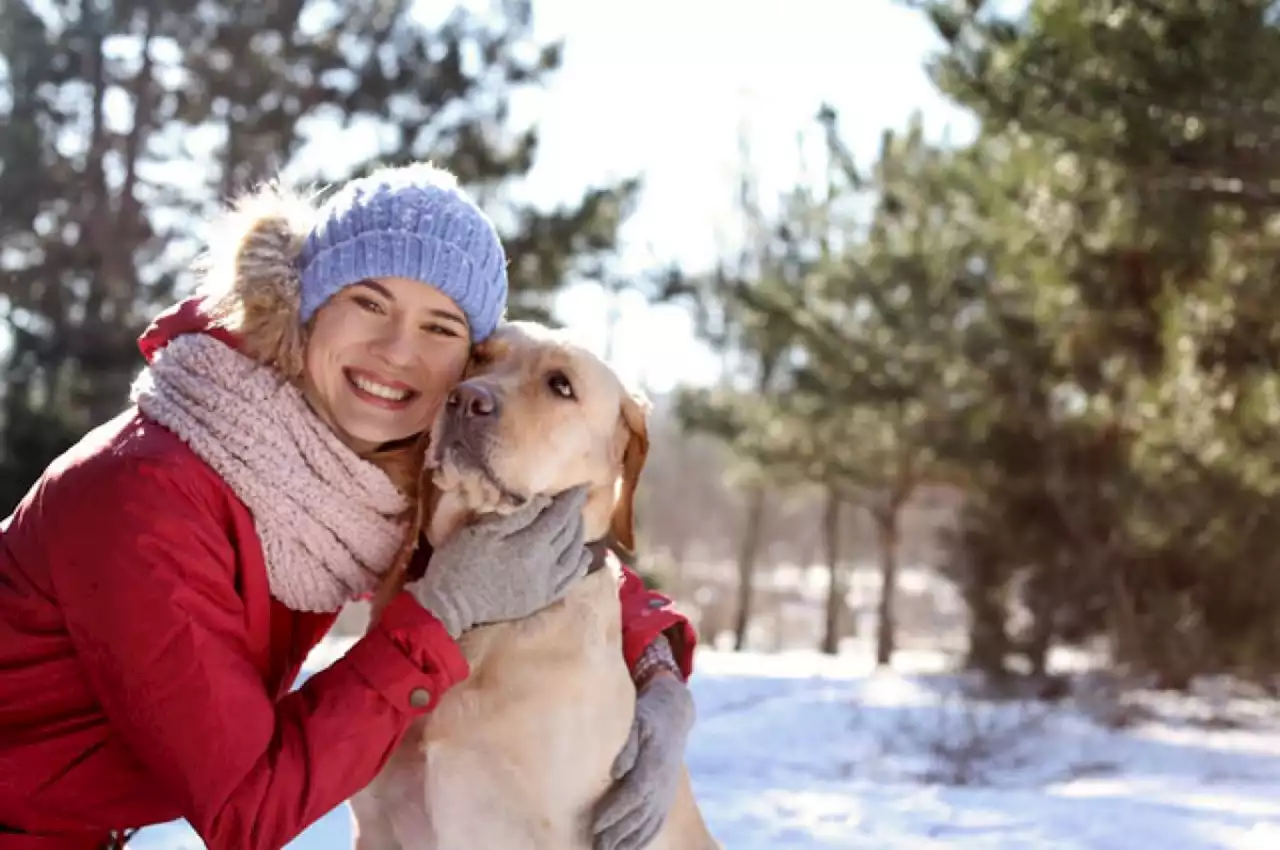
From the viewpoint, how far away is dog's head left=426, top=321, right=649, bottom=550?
1.95 meters

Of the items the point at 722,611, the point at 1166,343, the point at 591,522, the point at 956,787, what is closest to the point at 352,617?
the point at 956,787

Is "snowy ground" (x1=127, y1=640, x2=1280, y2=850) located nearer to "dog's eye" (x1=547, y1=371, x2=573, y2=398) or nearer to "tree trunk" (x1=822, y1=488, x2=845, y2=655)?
"dog's eye" (x1=547, y1=371, x2=573, y2=398)

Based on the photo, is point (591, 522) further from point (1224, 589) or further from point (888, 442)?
point (888, 442)

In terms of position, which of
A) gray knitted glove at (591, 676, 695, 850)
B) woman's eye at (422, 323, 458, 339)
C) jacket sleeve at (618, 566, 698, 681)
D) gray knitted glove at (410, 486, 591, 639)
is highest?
woman's eye at (422, 323, 458, 339)

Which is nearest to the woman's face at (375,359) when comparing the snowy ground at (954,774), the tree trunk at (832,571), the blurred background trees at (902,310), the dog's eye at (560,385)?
the dog's eye at (560,385)

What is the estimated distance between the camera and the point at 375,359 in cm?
194

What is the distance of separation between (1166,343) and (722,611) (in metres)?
17.6

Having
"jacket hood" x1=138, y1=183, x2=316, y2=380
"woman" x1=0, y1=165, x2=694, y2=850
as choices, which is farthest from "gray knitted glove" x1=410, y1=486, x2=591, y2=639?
"jacket hood" x1=138, y1=183, x2=316, y2=380

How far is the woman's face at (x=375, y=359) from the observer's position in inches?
A: 76.0

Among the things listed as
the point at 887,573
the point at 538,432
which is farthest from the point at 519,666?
the point at 887,573

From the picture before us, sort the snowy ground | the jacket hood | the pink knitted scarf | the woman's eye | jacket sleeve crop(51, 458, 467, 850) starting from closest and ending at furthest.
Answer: jacket sleeve crop(51, 458, 467, 850)
the pink knitted scarf
the jacket hood
the woman's eye
the snowy ground

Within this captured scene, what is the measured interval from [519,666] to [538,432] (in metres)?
0.39

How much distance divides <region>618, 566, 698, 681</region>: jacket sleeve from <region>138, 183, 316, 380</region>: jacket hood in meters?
0.78

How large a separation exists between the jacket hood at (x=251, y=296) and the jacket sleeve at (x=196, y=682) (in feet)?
0.94
